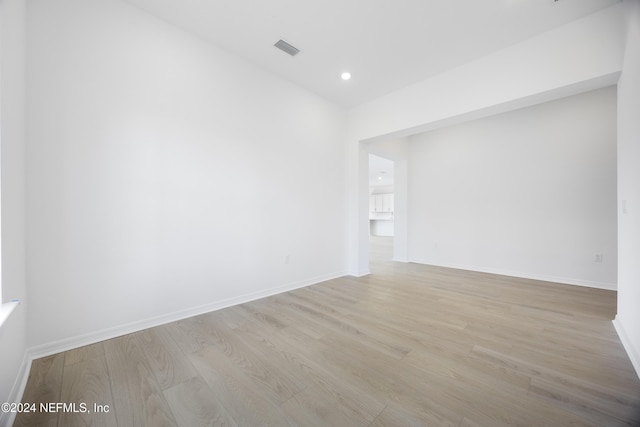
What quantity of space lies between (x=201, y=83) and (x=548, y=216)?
533cm

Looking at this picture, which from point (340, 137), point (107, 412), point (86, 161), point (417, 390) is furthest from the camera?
point (340, 137)

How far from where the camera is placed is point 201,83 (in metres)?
2.55

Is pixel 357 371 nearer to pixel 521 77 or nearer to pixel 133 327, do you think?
pixel 133 327

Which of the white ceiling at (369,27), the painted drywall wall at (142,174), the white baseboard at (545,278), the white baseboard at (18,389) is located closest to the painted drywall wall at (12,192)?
the white baseboard at (18,389)

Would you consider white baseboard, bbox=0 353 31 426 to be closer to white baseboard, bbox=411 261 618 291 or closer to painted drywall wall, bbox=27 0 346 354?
painted drywall wall, bbox=27 0 346 354

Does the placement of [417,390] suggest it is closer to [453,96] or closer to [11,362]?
[11,362]

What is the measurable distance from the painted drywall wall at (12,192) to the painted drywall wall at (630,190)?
376 centimetres

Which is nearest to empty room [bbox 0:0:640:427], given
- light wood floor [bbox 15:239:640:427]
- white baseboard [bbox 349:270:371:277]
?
light wood floor [bbox 15:239:640:427]

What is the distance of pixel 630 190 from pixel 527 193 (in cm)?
247

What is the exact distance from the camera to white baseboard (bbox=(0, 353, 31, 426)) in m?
1.13

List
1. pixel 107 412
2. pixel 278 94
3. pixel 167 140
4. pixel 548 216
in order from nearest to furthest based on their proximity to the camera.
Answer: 1. pixel 107 412
2. pixel 167 140
3. pixel 278 94
4. pixel 548 216

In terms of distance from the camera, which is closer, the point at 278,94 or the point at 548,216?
the point at 278,94

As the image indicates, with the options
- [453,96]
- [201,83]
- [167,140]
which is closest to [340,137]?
[453,96]

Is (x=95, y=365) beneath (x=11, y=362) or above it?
beneath
